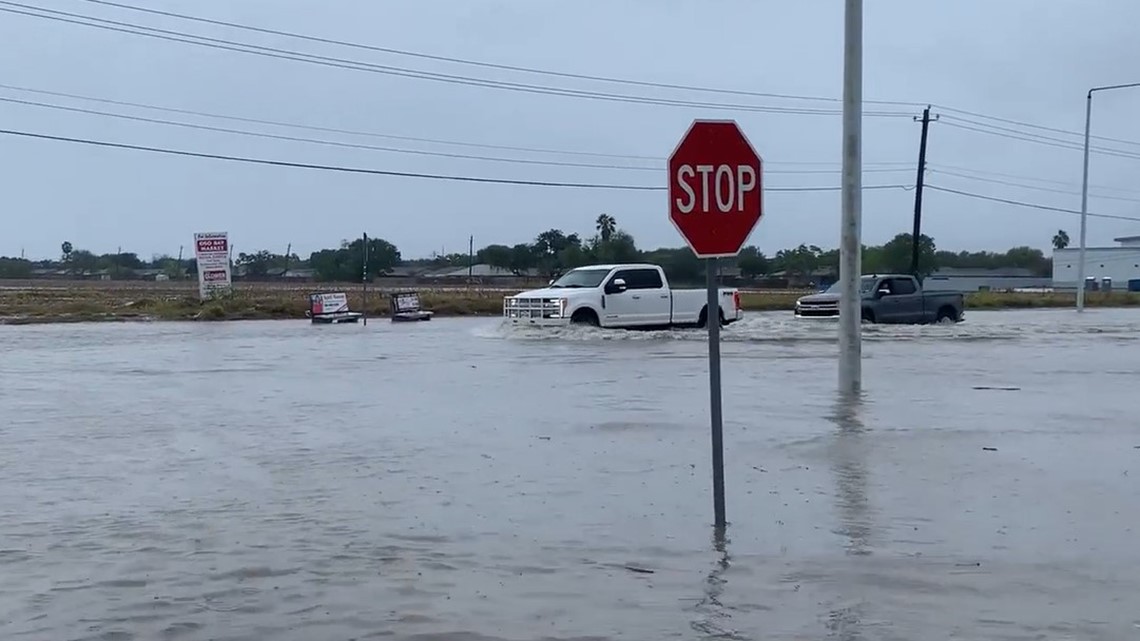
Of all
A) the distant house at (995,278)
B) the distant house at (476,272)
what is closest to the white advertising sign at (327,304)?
the distant house at (476,272)

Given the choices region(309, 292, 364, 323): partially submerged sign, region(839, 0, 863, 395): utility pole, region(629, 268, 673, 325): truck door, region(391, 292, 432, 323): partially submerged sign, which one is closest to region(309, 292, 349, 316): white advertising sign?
region(309, 292, 364, 323): partially submerged sign

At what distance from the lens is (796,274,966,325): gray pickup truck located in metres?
35.6

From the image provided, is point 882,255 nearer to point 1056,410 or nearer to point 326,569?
point 1056,410

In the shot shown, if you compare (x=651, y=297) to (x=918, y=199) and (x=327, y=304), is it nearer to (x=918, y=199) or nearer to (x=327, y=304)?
(x=327, y=304)

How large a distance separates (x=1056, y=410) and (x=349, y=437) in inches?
330

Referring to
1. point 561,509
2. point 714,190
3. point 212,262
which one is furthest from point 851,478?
point 212,262

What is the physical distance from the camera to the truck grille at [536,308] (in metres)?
30.5

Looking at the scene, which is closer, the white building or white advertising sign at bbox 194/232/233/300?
white advertising sign at bbox 194/232/233/300

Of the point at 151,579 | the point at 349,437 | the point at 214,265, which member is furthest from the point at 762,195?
the point at 214,265

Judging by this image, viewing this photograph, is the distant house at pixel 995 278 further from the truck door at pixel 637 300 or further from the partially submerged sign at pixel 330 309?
the truck door at pixel 637 300

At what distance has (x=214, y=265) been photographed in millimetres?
47625

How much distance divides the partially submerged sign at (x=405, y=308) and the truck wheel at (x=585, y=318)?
11009mm

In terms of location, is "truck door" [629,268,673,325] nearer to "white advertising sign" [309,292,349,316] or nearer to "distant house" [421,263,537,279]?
"white advertising sign" [309,292,349,316]

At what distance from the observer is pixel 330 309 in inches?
1594
